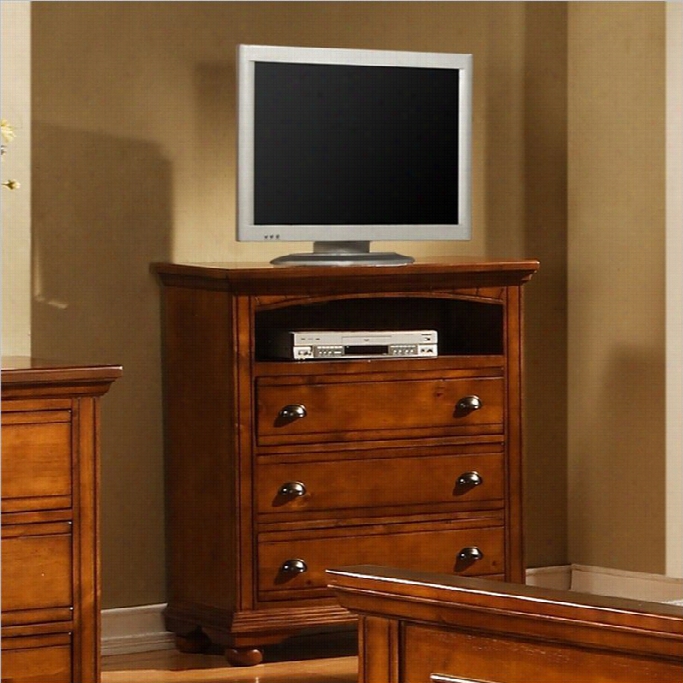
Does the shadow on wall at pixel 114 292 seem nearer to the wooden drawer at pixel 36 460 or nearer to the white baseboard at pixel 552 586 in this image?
the white baseboard at pixel 552 586

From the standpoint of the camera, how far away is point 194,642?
3.98 meters

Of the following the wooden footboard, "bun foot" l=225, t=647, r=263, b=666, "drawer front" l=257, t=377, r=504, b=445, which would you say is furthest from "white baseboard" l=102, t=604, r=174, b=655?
the wooden footboard

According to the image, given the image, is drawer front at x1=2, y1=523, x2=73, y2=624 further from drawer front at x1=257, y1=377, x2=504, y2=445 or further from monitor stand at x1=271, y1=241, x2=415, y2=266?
monitor stand at x1=271, y1=241, x2=415, y2=266

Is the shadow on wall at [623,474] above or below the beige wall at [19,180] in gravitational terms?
below

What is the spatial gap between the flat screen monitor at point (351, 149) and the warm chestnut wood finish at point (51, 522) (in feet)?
2.58

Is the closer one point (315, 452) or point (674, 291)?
point (315, 452)

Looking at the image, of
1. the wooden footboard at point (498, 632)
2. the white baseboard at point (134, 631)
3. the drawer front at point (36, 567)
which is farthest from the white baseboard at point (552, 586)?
the wooden footboard at point (498, 632)

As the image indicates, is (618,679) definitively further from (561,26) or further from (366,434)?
(561,26)

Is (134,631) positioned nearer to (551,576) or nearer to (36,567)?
(36,567)

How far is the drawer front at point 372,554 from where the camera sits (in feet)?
12.3

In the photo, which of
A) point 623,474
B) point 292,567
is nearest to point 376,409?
point 292,567

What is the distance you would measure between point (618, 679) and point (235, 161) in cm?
268

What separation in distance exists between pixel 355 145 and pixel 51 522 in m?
1.34

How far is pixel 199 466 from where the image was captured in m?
3.89
